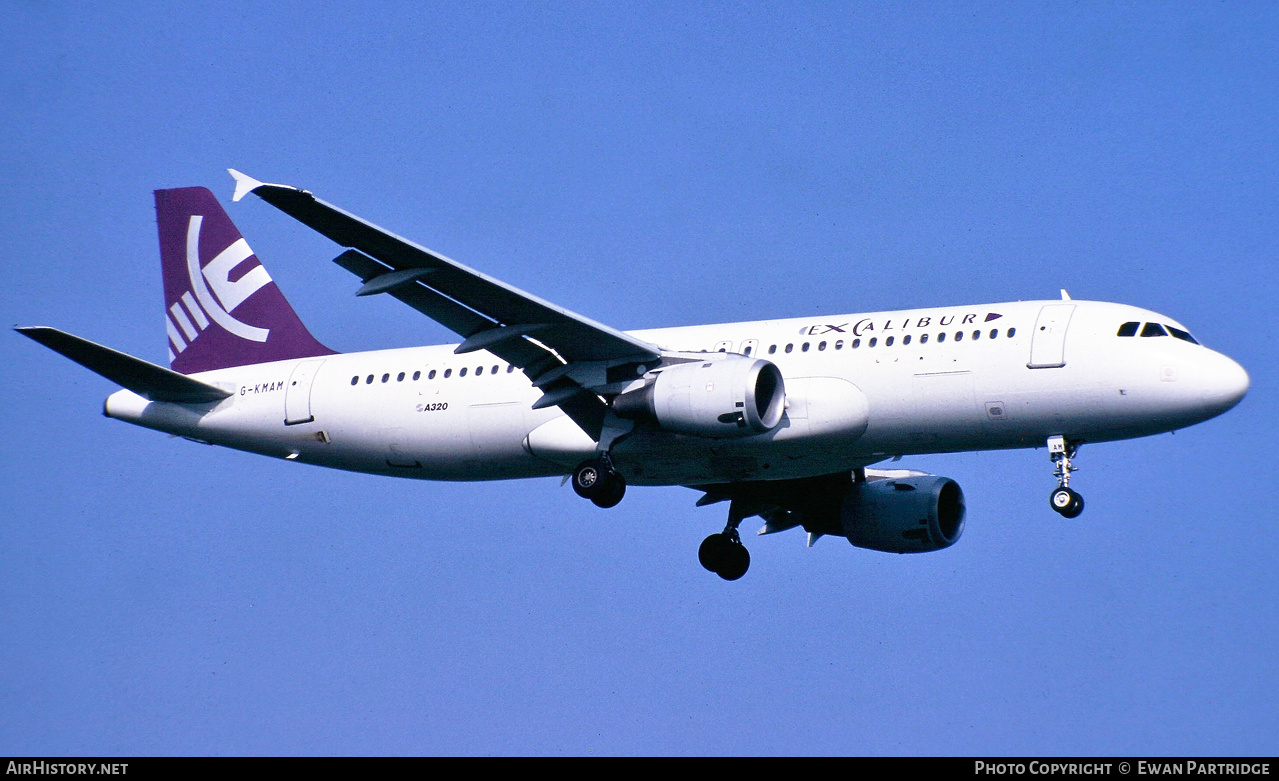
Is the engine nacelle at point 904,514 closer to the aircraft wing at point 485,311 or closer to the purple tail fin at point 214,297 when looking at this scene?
the aircraft wing at point 485,311

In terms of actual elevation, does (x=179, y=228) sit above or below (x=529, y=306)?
above

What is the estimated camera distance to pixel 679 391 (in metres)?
30.3

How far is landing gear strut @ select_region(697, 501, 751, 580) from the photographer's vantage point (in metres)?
36.6

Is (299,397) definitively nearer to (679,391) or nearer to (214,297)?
(214,297)

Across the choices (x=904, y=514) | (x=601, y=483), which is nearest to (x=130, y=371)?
(x=601, y=483)

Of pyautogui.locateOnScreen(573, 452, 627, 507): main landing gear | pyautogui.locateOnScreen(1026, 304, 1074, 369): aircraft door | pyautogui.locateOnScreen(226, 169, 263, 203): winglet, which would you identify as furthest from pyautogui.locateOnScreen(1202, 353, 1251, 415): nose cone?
pyautogui.locateOnScreen(226, 169, 263, 203): winglet

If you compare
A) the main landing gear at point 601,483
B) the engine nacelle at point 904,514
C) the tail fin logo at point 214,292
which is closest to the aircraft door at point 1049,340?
the engine nacelle at point 904,514

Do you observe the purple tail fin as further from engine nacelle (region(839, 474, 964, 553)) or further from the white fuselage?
engine nacelle (region(839, 474, 964, 553))

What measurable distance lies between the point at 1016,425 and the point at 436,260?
35.9 ft
